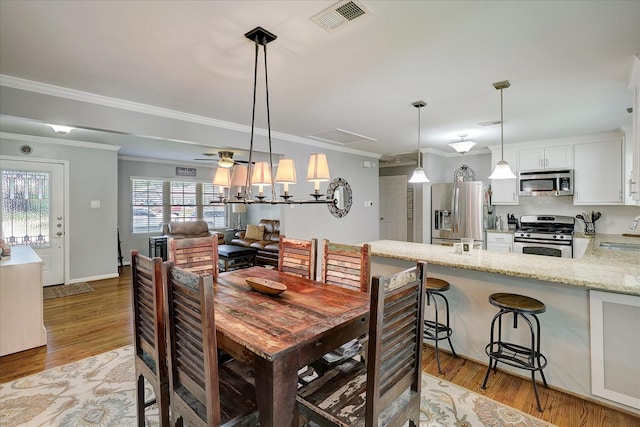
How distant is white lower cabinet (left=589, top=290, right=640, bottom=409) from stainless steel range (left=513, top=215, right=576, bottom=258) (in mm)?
2737

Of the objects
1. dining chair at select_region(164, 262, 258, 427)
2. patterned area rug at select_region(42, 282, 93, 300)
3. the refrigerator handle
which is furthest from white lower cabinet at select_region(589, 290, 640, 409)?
patterned area rug at select_region(42, 282, 93, 300)

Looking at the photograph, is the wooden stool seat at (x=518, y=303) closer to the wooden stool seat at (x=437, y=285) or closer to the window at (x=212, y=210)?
the wooden stool seat at (x=437, y=285)

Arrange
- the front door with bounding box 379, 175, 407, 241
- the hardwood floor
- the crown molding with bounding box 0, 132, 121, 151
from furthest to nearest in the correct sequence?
the front door with bounding box 379, 175, 407, 241 < the crown molding with bounding box 0, 132, 121, 151 < the hardwood floor

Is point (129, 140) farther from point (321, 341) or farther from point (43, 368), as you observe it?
point (321, 341)

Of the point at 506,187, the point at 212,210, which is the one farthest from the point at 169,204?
the point at 506,187

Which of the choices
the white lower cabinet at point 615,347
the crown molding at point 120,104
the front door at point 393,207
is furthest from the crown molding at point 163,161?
the white lower cabinet at point 615,347

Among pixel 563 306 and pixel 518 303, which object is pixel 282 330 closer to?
pixel 518 303

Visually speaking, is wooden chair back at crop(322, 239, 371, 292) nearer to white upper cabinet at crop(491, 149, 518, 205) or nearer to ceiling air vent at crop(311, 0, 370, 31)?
ceiling air vent at crop(311, 0, 370, 31)

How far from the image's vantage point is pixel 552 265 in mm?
2449

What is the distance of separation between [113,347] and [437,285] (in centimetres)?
313

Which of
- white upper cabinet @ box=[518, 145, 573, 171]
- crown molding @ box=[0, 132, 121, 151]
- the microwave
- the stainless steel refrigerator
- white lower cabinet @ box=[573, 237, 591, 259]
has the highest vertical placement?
crown molding @ box=[0, 132, 121, 151]

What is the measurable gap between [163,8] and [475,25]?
1828mm

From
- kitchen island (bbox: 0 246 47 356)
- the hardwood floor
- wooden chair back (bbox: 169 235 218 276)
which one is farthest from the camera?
kitchen island (bbox: 0 246 47 356)

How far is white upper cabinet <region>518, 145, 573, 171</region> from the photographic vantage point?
4.97m
